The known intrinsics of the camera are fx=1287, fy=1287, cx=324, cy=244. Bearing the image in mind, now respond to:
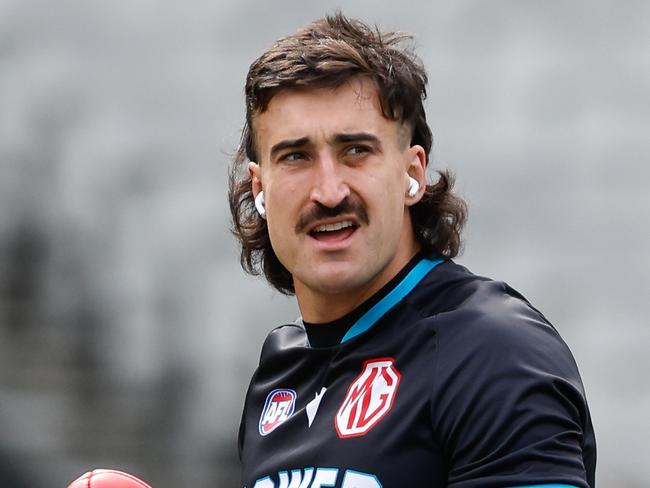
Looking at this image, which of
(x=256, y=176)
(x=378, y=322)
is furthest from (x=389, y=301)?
(x=256, y=176)

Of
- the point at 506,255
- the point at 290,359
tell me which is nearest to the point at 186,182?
the point at 506,255

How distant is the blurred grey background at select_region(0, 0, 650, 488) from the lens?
5352mm

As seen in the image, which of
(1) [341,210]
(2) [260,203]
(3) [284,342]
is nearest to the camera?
(1) [341,210]

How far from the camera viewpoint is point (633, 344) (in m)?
5.46

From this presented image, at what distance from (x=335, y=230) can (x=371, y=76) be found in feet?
0.96

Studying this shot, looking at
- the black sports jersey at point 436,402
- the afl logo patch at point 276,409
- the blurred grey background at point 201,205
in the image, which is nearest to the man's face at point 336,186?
the black sports jersey at point 436,402

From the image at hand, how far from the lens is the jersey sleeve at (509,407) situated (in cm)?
182

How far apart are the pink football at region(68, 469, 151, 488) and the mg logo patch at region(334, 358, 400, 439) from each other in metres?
0.51

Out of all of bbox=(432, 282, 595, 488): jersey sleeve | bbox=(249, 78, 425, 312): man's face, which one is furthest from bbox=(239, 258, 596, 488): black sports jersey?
bbox=(249, 78, 425, 312): man's face

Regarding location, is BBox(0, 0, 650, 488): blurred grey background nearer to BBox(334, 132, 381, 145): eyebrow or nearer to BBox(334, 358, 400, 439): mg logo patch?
BBox(334, 358, 400, 439): mg logo patch

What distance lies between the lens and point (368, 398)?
2078mm

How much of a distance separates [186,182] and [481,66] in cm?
148

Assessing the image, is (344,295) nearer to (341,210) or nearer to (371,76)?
(341,210)

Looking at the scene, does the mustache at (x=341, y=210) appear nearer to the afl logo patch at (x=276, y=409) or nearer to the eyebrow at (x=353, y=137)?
the eyebrow at (x=353, y=137)
